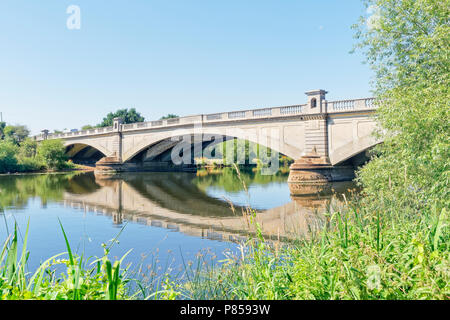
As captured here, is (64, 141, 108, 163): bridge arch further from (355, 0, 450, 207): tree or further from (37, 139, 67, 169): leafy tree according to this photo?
(355, 0, 450, 207): tree

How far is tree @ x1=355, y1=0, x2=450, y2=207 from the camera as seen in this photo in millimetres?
6316

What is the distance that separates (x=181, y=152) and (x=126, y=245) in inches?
1476

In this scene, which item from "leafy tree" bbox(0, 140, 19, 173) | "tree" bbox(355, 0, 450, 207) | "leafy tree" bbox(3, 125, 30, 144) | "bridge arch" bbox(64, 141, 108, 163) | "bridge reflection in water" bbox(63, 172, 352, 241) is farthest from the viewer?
"leafy tree" bbox(3, 125, 30, 144)

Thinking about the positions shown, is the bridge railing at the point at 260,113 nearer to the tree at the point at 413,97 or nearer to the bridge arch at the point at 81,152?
the tree at the point at 413,97

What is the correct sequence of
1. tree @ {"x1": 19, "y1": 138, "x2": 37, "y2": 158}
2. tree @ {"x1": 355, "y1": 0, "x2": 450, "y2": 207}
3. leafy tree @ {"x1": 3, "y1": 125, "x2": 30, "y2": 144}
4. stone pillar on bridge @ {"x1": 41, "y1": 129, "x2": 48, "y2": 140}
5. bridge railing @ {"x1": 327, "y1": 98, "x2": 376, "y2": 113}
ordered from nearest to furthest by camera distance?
1. tree @ {"x1": 355, "y1": 0, "x2": 450, "y2": 207}
2. bridge railing @ {"x1": 327, "y1": 98, "x2": 376, "y2": 113}
3. tree @ {"x1": 19, "y1": 138, "x2": 37, "y2": 158}
4. stone pillar on bridge @ {"x1": 41, "y1": 129, "x2": 48, "y2": 140}
5. leafy tree @ {"x1": 3, "y1": 125, "x2": 30, "y2": 144}

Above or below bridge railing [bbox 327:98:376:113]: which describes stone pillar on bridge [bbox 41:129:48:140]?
above

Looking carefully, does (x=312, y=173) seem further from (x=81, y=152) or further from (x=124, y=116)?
(x=124, y=116)

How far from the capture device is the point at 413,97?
23.4 ft

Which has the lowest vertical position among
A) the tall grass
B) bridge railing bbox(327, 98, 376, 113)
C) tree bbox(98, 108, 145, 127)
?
the tall grass

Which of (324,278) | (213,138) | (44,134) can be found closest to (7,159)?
(213,138)

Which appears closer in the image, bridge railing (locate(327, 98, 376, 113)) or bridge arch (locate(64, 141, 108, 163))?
bridge railing (locate(327, 98, 376, 113))

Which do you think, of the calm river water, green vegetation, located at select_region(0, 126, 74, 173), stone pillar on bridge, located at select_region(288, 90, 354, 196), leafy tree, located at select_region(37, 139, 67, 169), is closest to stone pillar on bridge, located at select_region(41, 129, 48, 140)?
green vegetation, located at select_region(0, 126, 74, 173)
